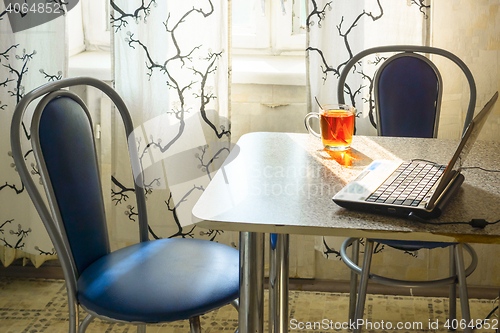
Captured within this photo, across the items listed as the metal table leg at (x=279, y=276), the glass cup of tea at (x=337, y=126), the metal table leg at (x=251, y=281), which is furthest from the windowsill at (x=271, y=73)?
the metal table leg at (x=251, y=281)

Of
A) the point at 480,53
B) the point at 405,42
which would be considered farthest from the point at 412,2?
the point at 480,53

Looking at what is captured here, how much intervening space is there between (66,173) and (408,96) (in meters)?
1.06

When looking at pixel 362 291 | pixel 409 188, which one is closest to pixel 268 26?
pixel 362 291

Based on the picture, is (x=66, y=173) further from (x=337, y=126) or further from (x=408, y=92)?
(x=408, y=92)

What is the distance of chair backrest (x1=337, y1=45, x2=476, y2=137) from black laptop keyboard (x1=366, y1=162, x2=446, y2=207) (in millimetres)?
614

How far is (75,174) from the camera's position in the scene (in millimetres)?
1035

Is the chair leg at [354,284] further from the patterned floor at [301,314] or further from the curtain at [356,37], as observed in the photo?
the curtain at [356,37]

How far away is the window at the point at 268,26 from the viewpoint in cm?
198

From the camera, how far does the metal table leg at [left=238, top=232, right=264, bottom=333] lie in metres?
0.84

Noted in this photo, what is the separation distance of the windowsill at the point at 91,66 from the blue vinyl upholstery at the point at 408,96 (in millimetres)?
1044

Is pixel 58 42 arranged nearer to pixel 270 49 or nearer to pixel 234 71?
pixel 234 71

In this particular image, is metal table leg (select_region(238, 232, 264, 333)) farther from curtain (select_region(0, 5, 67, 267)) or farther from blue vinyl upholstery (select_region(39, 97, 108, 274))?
curtain (select_region(0, 5, 67, 267))

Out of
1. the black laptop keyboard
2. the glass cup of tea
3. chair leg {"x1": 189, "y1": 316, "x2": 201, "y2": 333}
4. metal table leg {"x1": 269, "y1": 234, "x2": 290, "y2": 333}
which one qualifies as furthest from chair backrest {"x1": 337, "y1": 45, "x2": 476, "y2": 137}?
chair leg {"x1": 189, "y1": 316, "x2": 201, "y2": 333}

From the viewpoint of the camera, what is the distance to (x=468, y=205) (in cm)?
79
